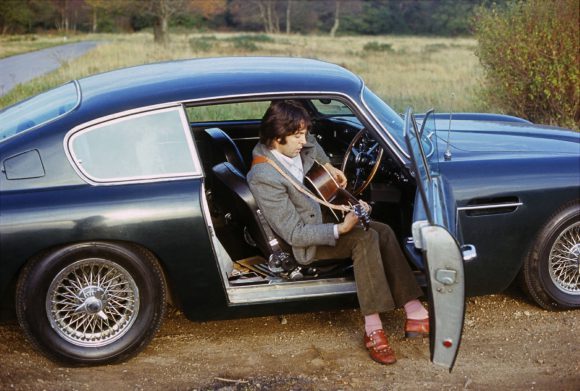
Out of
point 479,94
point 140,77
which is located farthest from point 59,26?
point 140,77

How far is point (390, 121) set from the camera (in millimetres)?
4402

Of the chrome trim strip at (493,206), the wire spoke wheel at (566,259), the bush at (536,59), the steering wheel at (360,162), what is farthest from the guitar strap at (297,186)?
the bush at (536,59)

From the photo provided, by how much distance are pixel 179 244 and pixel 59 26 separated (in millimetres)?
58514

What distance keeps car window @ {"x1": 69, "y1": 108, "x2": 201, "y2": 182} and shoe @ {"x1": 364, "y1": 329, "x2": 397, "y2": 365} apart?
1.38 metres

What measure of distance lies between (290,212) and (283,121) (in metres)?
0.52

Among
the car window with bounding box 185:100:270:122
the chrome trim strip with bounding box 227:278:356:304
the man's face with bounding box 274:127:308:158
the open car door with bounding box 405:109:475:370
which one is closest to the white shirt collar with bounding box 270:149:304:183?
the man's face with bounding box 274:127:308:158

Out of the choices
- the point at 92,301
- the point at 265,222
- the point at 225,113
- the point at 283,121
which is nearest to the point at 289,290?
the point at 265,222

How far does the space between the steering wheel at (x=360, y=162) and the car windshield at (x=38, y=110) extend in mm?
1828

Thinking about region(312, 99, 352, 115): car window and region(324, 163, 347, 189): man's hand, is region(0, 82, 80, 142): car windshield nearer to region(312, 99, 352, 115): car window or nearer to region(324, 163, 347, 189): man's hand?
region(324, 163, 347, 189): man's hand

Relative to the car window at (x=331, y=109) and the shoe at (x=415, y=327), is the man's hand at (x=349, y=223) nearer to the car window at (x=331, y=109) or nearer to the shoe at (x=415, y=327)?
the shoe at (x=415, y=327)

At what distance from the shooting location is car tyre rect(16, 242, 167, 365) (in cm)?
377

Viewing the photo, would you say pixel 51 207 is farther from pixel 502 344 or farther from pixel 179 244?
pixel 502 344

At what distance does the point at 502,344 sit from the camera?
4.36m

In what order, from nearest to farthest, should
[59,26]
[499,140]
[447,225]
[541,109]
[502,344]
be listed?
A: [447,225] → [502,344] → [499,140] → [541,109] → [59,26]
